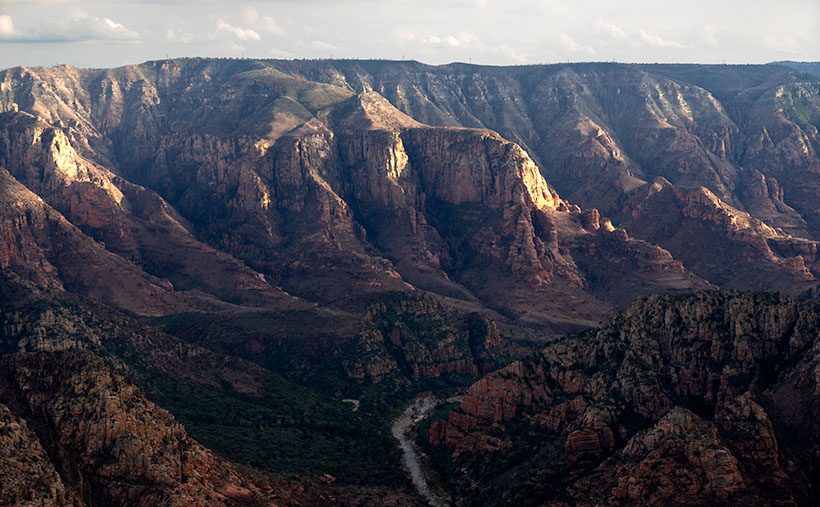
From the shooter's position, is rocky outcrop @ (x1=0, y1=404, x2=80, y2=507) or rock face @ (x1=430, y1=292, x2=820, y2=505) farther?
rock face @ (x1=430, y1=292, x2=820, y2=505)

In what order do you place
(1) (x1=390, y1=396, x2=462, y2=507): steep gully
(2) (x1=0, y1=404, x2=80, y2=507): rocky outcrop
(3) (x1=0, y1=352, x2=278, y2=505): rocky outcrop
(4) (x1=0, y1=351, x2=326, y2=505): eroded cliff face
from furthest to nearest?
(1) (x1=390, y1=396, x2=462, y2=507): steep gully
(3) (x1=0, y1=352, x2=278, y2=505): rocky outcrop
(4) (x1=0, y1=351, x2=326, y2=505): eroded cliff face
(2) (x1=0, y1=404, x2=80, y2=507): rocky outcrop

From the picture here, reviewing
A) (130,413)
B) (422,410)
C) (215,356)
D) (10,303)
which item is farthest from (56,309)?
(130,413)

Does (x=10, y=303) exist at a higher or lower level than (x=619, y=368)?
lower

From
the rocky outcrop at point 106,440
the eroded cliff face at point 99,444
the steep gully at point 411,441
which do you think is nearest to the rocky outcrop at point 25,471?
the eroded cliff face at point 99,444

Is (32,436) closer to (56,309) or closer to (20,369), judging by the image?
(20,369)

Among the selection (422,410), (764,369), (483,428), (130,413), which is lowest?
(422,410)

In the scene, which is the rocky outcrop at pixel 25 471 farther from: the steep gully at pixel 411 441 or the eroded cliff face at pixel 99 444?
the steep gully at pixel 411 441

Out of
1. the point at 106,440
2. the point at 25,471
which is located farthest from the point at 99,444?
the point at 25,471

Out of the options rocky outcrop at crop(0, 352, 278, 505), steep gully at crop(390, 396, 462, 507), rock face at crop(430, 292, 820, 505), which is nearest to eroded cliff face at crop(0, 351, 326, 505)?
rocky outcrop at crop(0, 352, 278, 505)

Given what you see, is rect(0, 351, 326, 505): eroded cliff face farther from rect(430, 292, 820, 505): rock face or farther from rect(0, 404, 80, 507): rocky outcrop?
rect(430, 292, 820, 505): rock face
